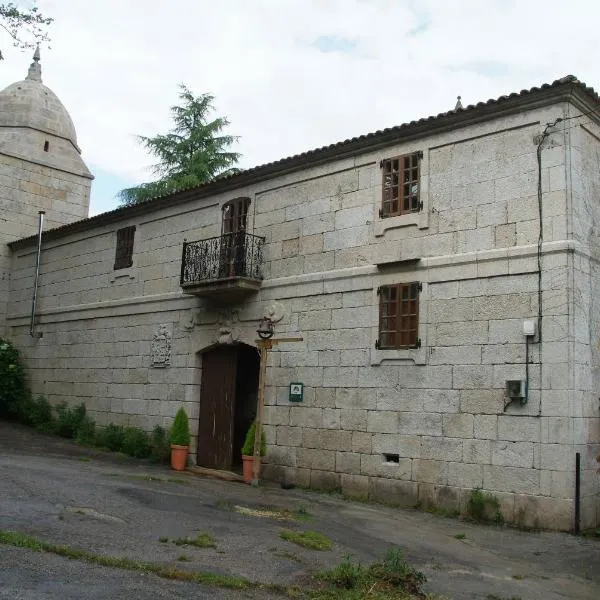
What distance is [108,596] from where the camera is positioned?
4.86 meters

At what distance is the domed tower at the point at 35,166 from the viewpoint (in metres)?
21.2

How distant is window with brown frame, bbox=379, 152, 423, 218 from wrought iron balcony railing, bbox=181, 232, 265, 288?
276 cm

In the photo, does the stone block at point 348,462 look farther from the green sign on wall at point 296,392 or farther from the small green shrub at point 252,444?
the small green shrub at point 252,444

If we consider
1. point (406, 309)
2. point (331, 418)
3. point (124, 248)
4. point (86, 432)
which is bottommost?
point (86, 432)

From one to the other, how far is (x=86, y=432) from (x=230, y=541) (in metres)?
10.4

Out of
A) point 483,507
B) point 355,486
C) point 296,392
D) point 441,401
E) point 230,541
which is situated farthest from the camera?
point 296,392

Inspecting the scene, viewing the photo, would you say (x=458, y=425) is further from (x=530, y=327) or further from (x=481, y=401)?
(x=530, y=327)

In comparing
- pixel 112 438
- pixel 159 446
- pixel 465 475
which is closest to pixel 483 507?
pixel 465 475

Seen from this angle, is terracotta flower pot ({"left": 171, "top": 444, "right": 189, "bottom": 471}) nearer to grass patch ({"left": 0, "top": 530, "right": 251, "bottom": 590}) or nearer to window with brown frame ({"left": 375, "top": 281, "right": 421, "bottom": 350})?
window with brown frame ({"left": 375, "top": 281, "right": 421, "bottom": 350})

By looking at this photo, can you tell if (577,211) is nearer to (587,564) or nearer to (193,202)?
(587,564)

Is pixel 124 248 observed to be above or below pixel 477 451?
above

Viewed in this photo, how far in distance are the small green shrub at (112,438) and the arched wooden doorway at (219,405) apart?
7.54 ft

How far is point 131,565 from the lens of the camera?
575 centimetres

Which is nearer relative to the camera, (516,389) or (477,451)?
(516,389)
